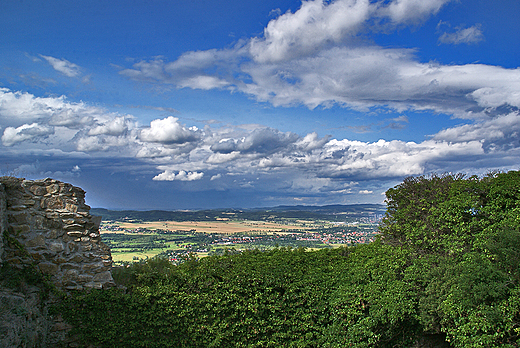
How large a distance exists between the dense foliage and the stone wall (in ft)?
1.86

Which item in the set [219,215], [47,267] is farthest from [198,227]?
[219,215]

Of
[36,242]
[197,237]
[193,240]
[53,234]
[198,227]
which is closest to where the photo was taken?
[36,242]

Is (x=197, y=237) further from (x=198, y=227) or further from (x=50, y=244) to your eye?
(x=50, y=244)

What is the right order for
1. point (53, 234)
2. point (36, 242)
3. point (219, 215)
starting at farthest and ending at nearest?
point (219, 215)
point (53, 234)
point (36, 242)

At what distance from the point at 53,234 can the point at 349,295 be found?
8.49 metres

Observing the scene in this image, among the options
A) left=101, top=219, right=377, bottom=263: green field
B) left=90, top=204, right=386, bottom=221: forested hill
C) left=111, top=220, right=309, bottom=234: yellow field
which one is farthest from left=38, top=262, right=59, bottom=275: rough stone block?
left=90, top=204, right=386, bottom=221: forested hill

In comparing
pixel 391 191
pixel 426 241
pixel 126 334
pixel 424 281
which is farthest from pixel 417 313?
pixel 126 334

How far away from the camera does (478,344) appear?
8.10 m

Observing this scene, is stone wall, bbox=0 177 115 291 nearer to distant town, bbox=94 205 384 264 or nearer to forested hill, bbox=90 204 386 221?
distant town, bbox=94 205 384 264

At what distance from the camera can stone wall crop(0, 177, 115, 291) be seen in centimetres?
816

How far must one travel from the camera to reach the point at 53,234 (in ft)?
27.5

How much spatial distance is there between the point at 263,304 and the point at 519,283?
260 inches

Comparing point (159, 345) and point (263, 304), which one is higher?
point (263, 304)

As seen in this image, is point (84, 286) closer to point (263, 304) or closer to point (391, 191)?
point (263, 304)
